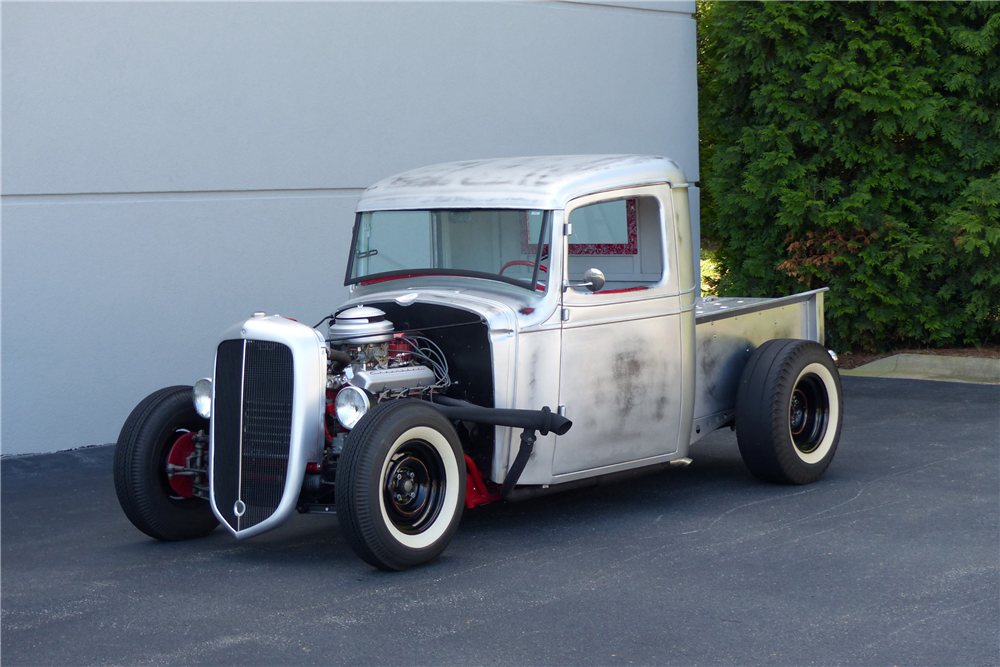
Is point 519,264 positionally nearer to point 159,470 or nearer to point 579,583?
point 579,583

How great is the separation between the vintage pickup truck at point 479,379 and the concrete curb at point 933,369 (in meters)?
4.06

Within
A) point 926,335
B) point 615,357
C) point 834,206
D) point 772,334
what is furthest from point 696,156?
point 615,357

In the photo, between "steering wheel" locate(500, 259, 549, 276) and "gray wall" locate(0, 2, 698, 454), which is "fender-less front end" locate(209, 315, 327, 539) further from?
"gray wall" locate(0, 2, 698, 454)

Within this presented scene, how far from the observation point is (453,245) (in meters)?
6.01

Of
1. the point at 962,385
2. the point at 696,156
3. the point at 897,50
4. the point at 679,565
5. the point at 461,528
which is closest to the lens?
the point at 679,565

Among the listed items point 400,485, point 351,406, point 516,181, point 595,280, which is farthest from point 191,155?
point 400,485

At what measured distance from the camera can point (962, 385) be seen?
966 centimetres

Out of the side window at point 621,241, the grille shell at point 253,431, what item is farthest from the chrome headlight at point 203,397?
the side window at point 621,241

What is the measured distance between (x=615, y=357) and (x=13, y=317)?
4.62 meters

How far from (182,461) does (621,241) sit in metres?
2.80

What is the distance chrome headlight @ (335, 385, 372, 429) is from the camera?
201 inches

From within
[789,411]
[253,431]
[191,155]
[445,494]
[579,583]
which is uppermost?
[191,155]

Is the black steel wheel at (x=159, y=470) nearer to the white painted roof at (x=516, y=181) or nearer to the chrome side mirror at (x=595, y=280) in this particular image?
the white painted roof at (x=516, y=181)

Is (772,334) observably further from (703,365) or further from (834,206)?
(834,206)
